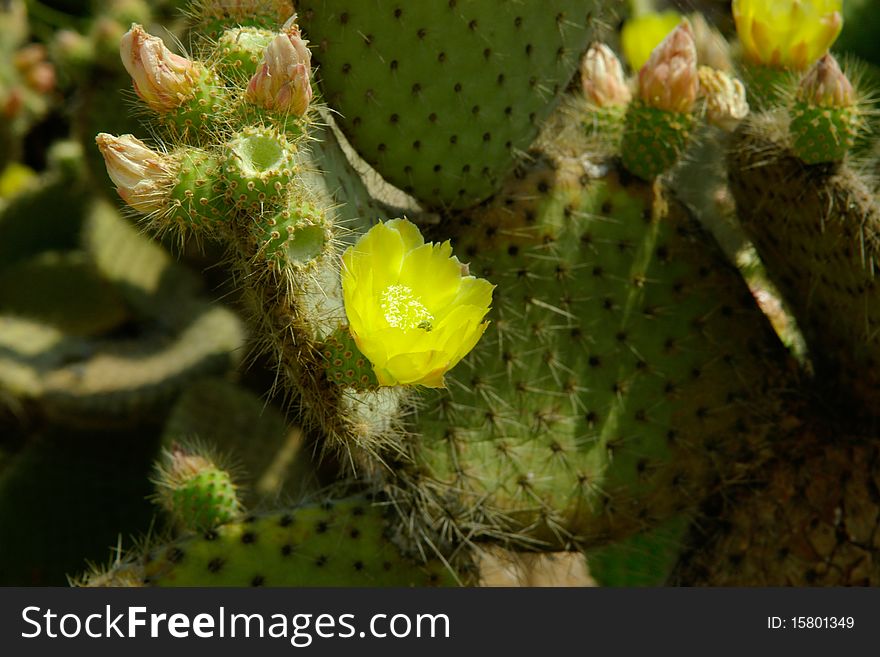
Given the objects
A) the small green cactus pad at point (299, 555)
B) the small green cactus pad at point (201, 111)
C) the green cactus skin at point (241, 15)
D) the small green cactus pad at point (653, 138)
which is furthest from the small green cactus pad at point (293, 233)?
the small green cactus pad at point (653, 138)

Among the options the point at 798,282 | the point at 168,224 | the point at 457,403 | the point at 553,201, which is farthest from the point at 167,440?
the point at 798,282

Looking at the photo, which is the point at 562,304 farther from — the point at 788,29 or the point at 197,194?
the point at 197,194

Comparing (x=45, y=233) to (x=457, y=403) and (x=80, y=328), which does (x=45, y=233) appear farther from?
(x=457, y=403)

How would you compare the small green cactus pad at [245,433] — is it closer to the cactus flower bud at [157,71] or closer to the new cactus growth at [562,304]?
the new cactus growth at [562,304]

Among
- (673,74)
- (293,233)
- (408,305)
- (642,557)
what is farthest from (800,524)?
(293,233)

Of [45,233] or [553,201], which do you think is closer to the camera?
[553,201]

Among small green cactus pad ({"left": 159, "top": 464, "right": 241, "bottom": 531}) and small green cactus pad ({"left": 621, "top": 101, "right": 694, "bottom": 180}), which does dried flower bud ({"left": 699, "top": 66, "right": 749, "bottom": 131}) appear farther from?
Answer: small green cactus pad ({"left": 159, "top": 464, "right": 241, "bottom": 531})
